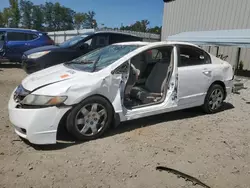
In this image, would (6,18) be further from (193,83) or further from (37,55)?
(193,83)

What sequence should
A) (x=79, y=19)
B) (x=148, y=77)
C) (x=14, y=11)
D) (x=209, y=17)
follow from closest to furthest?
(x=148, y=77)
(x=209, y=17)
(x=14, y=11)
(x=79, y=19)

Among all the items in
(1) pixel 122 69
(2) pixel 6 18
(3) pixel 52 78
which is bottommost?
(3) pixel 52 78

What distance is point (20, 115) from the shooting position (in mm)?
3402

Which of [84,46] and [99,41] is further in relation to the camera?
[99,41]

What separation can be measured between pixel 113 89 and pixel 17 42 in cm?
896

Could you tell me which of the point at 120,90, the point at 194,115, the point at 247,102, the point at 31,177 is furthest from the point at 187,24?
the point at 31,177

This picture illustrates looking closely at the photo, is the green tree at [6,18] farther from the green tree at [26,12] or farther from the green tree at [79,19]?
the green tree at [79,19]

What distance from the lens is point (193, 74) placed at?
4852 millimetres

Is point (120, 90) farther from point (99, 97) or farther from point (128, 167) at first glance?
point (128, 167)

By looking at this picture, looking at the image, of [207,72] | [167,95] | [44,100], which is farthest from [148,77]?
[44,100]

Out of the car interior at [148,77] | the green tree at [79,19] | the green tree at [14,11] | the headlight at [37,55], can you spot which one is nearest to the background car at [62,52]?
the headlight at [37,55]

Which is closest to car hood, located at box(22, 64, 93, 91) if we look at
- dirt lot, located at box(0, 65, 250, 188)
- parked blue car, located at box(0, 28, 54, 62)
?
dirt lot, located at box(0, 65, 250, 188)

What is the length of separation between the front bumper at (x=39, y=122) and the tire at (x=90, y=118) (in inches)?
7.7

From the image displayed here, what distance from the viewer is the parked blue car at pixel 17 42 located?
1104cm
